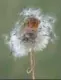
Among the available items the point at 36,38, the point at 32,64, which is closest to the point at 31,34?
the point at 36,38

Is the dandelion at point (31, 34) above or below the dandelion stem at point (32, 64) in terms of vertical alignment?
above

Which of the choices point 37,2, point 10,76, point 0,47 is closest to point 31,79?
point 10,76

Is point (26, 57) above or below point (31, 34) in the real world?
below

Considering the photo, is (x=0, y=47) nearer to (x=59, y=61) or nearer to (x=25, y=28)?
(x=25, y=28)

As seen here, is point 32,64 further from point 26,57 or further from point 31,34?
point 31,34

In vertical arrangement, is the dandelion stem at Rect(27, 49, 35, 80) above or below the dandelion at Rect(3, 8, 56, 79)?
below
